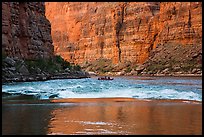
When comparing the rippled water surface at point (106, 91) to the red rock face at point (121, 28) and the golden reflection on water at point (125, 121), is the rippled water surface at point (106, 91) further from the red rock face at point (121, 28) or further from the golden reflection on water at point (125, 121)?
the red rock face at point (121, 28)

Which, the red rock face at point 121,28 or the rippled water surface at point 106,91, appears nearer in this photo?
the rippled water surface at point 106,91

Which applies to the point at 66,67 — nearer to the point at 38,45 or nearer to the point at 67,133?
the point at 38,45

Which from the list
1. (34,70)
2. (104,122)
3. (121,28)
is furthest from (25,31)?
(121,28)

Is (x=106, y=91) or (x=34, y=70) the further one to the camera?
(x=34, y=70)

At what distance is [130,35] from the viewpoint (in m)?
137

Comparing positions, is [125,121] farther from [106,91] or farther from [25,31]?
[25,31]

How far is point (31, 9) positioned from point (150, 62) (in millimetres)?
53258

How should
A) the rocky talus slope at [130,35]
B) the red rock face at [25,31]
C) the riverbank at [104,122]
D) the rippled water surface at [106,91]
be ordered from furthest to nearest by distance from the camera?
1. the rocky talus slope at [130,35]
2. the red rock face at [25,31]
3. the rippled water surface at [106,91]
4. the riverbank at [104,122]

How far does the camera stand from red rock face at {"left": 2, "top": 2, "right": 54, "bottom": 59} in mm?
53963

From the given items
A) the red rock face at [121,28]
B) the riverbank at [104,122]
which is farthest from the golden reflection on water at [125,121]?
the red rock face at [121,28]

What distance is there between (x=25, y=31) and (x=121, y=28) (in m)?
84.3

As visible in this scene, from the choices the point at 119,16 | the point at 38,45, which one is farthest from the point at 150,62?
the point at 38,45

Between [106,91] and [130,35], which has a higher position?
[130,35]

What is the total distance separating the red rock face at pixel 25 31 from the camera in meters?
54.0
